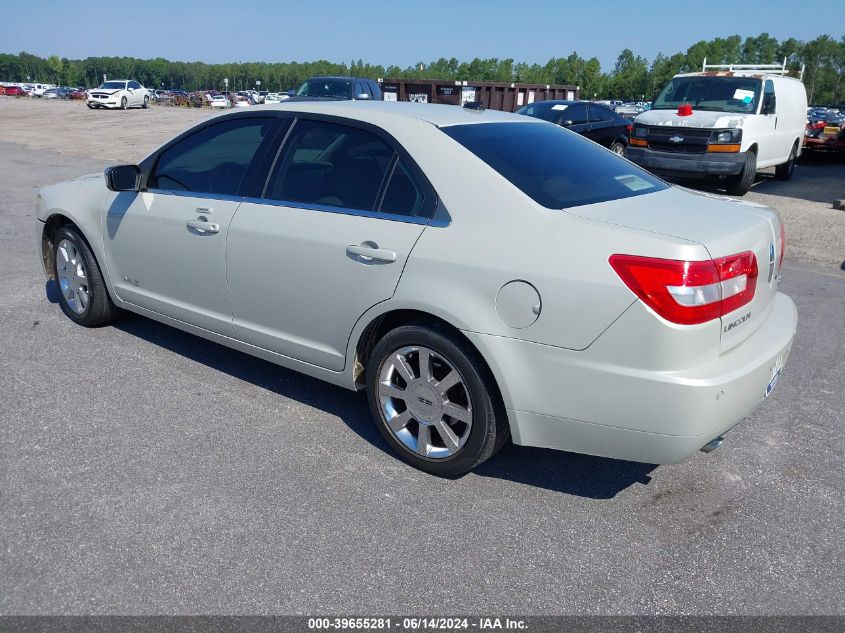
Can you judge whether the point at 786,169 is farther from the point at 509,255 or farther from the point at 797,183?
the point at 509,255

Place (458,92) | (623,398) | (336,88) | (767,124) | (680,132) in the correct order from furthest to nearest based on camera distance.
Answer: (458,92), (336,88), (767,124), (680,132), (623,398)

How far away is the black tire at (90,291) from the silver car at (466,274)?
58cm

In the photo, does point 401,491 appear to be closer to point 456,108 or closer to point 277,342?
point 277,342

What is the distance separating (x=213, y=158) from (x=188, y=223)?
1.50ft

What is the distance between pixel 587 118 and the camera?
1609 cm

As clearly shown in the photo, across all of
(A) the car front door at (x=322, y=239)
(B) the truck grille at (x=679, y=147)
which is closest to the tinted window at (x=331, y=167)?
(A) the car front door at (x=322, y=239)

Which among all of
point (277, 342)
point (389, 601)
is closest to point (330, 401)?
point (277, 342)

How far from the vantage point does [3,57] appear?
192500 millimetres

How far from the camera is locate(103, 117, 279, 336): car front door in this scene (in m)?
4.11

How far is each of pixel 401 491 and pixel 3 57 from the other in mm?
228503

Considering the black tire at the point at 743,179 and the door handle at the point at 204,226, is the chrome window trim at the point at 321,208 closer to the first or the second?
the door handle at the point at 204,226

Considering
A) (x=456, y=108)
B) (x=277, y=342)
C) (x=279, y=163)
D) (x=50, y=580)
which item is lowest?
(x=50, y=580)

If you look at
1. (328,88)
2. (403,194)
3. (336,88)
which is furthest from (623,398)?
(328,88)

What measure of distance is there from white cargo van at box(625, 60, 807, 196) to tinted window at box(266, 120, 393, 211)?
9.36 m
